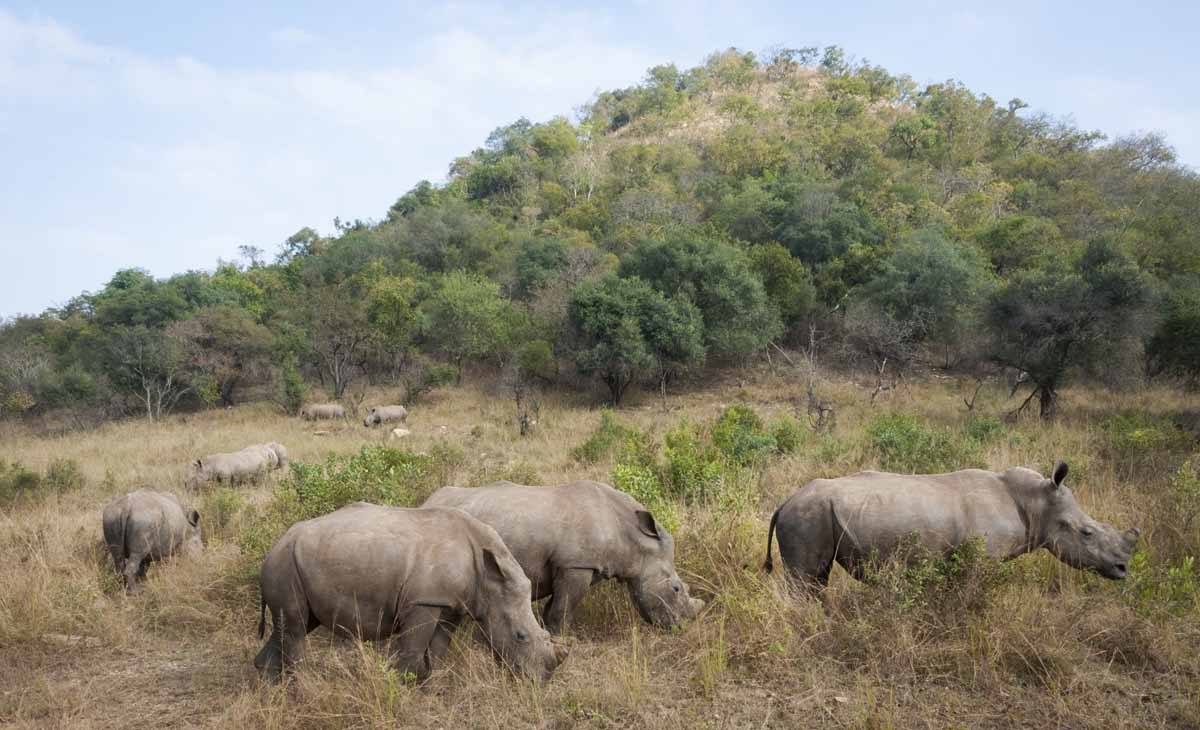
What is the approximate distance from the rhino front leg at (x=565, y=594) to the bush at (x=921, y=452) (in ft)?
19.8

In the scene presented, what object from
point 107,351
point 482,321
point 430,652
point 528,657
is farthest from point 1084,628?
point 107,351

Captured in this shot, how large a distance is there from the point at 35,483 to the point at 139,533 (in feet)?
21.2

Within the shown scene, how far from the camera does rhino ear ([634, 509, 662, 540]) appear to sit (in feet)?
19.7

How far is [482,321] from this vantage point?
31.6 metres

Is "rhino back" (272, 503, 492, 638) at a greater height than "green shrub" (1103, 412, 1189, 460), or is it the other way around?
"rhino back" (272, 503, 492, 638)

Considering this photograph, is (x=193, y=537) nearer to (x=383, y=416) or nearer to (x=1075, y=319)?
(x=383, y=416)

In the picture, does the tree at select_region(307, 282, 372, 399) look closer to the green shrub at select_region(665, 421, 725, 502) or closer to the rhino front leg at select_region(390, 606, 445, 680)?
the green shrub at select_region(665, 421, 725, 502)

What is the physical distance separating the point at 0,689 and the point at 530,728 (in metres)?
3.87

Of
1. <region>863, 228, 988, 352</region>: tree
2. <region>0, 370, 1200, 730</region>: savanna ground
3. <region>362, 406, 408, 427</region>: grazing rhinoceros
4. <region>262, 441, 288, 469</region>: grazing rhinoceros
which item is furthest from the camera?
<region>863, 228, 988, 352</region>: tree

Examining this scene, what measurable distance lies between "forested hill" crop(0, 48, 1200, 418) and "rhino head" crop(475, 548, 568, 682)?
1827 cm

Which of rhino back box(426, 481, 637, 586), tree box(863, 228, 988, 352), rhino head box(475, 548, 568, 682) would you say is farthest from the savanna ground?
tree box(863, 228, 988, 352)

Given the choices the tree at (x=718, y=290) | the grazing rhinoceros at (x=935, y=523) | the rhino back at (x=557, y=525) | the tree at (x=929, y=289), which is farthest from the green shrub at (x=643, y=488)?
the tree at (x=929, y=289)

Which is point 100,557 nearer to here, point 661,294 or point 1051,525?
point 1051,525

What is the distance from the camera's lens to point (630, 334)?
26203 millimetres
